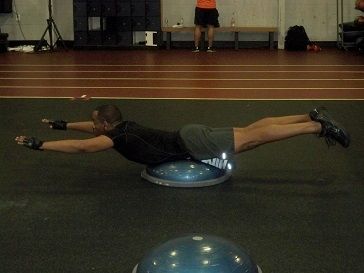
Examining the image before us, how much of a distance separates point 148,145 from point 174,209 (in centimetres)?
59

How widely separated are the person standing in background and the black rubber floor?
8.04 metres

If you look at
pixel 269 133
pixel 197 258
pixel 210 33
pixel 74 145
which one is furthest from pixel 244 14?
pixel 197 258

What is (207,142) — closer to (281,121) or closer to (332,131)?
(281,121)

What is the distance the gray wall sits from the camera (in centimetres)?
1345

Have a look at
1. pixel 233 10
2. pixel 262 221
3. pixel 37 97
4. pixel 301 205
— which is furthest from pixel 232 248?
pixel 233 10

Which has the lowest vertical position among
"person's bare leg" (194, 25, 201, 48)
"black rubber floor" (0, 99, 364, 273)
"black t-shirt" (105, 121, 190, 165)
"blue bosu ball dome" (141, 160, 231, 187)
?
"black rubber floor" (0, 99, 364, 273)

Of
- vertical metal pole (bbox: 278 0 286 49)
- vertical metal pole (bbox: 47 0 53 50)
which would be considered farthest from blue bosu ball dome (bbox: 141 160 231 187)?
vertical metal pole (bbox: 278 0 286 49)

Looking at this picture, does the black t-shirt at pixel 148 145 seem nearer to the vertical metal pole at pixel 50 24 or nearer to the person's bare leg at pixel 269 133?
the person's bare leg at pixel 269 133

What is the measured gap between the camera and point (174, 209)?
10.6ft

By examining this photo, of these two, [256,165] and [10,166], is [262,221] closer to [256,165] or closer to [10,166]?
[256,165]

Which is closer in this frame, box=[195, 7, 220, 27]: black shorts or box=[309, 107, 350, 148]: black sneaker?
box=[309, 107, 350, 148]: black sneaker

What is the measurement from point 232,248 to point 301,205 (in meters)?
1.10

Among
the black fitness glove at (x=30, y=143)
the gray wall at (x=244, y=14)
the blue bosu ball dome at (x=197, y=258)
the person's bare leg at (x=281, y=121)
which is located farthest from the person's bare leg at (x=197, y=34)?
the blue bosu ball dome at (x=197, y=258)

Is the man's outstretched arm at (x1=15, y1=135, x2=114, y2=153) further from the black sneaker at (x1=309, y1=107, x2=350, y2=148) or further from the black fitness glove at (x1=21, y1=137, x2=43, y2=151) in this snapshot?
the black sneaker at (x1=309, y1=107, x2=350, y2=148)
